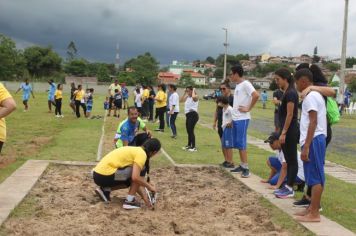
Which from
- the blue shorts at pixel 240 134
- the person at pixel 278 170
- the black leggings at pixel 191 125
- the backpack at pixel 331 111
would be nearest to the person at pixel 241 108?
the blue shorts at pixel 240 134

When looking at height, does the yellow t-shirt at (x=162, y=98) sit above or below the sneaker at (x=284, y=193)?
above

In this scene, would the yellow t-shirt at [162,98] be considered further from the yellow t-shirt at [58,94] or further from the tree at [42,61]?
the tree at [42,61]

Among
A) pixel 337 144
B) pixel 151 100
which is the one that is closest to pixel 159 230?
pixel 337 144

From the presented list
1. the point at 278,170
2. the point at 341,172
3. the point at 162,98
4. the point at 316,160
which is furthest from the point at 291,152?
the point at 162,98

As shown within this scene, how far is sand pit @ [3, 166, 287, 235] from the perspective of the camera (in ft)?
19.3

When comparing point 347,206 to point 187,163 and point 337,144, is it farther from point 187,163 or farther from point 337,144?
point 337,144

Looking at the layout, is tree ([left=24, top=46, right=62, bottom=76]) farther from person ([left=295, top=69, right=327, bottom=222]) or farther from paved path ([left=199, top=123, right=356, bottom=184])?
person ([left=295, top=69, right=327, bottom=222])

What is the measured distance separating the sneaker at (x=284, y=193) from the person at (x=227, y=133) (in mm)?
2081

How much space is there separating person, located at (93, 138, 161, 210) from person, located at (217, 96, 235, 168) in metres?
2.97

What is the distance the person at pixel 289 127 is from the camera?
7.57 meters

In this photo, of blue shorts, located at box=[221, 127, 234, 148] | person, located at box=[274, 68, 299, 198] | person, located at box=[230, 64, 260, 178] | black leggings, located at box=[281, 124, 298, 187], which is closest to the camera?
person, located at box=[274, 68, 299, 198]

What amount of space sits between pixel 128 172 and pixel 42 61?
332 feet

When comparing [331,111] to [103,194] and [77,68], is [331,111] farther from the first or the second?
[77,68]

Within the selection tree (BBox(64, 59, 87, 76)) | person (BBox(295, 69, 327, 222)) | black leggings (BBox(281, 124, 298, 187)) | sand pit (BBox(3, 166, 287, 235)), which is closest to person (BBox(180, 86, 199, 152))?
sand pit (BBox(3, 166, 287, 235))
